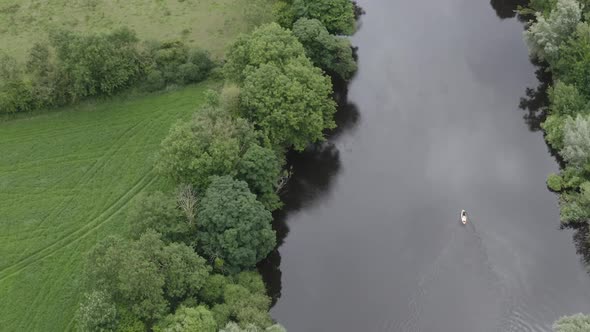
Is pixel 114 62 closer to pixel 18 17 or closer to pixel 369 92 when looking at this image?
pixel 18 17

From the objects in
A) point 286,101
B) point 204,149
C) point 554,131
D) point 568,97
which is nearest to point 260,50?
point 286,101

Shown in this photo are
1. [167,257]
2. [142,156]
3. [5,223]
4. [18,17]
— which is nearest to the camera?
[167,257]

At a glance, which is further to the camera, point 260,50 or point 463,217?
point 260,50

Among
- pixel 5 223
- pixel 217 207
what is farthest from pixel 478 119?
pixel 5 223

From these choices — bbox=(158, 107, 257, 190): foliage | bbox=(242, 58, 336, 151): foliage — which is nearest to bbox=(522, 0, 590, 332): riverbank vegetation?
bbox=(242, 58, 336, 151): foliage

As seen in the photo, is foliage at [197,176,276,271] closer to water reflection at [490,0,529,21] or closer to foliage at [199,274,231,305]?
foliage at [199,274,231,305]

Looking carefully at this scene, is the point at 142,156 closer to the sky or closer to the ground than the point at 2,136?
closer to the sky

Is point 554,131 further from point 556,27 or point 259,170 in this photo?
point 259,170
